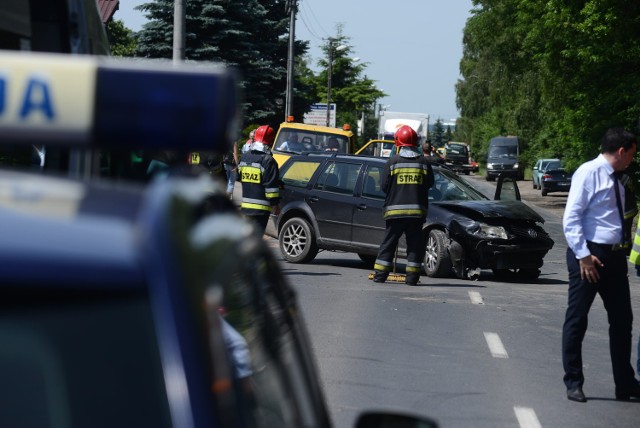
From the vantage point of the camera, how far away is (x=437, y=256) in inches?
628

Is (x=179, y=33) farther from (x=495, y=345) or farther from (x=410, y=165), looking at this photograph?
(x=495, y=345)

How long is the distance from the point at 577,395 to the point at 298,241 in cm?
936

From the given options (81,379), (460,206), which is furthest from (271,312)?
(460,206)

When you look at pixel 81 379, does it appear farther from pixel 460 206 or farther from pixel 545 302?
pixel 460 206

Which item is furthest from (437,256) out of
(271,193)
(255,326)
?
(255,326)

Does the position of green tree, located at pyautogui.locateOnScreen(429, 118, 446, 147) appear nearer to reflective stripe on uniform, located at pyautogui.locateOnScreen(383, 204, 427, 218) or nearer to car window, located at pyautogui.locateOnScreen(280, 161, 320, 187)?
car window, located at pyautogui.locateOnScreen(280, 161, 320, 187)

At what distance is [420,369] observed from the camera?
904 cm

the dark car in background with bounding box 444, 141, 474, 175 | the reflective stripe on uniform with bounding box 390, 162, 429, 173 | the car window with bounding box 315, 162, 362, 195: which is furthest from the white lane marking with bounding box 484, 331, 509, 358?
the dark car in background with bounding box 444, 141, 474, 175

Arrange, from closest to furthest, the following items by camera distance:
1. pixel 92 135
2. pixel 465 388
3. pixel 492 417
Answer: pixel 92 135 < pixel 492 417 < pixel 465 388

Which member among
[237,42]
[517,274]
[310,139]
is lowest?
[517,274]

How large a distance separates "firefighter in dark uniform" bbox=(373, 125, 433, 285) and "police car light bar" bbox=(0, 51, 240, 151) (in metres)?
12.1

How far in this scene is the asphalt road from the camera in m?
7.74

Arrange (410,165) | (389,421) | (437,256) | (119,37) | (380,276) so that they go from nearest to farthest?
(389,421)
(410,165)
(380,276)
(437,256)
(119,37)

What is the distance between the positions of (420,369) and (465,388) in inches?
28.8
